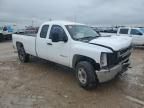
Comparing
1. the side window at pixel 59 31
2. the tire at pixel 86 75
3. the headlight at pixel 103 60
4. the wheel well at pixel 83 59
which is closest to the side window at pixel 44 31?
the side window at pixel 59 31

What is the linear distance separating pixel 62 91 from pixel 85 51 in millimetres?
1332

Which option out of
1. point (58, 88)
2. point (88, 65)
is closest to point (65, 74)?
point (58, 88)

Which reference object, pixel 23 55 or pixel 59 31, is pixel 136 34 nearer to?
pixel 23 55

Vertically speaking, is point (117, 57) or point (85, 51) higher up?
point (85, 51)

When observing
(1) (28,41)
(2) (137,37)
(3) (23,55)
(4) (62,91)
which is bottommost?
(4) (62,91)

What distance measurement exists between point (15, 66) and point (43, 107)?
16.0 ft

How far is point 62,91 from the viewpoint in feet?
19.1

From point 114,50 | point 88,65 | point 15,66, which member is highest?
point 114,50

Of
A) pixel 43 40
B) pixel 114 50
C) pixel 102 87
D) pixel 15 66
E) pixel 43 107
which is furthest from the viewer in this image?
pixel 15 66

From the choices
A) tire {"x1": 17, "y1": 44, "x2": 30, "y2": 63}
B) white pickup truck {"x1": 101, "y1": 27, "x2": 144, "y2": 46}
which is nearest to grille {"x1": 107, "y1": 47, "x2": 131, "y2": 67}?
tire {"x1": 17, "y1": 44, "x2": 30, "y2": 63}

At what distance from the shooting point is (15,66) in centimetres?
921

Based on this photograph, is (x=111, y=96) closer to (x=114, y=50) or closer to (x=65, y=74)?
(x=114, y=50)

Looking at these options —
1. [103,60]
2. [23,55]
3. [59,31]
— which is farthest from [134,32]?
[103,60]

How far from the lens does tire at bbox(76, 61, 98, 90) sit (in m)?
5.53
